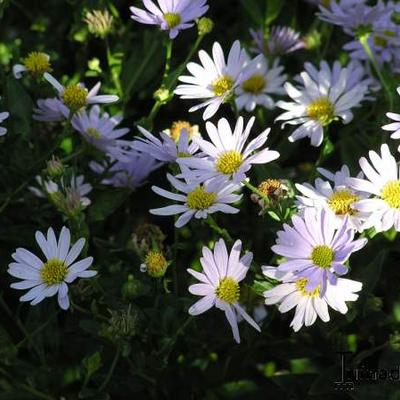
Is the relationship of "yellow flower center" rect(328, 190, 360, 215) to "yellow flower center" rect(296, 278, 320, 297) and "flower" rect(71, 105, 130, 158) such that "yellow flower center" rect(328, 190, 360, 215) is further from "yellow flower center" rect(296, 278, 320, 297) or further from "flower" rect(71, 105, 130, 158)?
"flower" rect(71, 105, 130, 158)

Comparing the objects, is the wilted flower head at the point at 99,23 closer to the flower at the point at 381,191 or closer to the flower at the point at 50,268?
the flower at the point at 50,268

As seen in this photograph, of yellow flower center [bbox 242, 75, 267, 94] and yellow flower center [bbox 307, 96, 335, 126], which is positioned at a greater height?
yellow flower center [bbox 242, 75, 267, 94]

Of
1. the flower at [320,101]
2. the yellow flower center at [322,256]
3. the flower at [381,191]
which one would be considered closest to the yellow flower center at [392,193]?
the flower at [381,191]

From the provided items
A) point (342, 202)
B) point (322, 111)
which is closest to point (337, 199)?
point (342, 202)

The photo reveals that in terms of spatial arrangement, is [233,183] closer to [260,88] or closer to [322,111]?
[322,111]

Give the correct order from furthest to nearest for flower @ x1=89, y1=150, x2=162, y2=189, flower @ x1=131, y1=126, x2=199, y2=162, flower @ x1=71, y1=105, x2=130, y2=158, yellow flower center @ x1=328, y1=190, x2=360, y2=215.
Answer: flower @ x1=89, y1=150, x2=162, y2=189 < flower @ x1=71, y1=105, x2=130, y2=158 < flower @ x1=131, y1=126, x2=199, y2=162 < yellow flower center @ x1=328, y1=190, x2=360, y2=215

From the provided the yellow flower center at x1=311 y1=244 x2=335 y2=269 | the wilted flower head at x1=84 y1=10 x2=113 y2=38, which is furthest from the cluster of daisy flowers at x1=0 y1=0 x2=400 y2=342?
the wilted flower head at x1=84 y1=10 x2=113 y2=38
